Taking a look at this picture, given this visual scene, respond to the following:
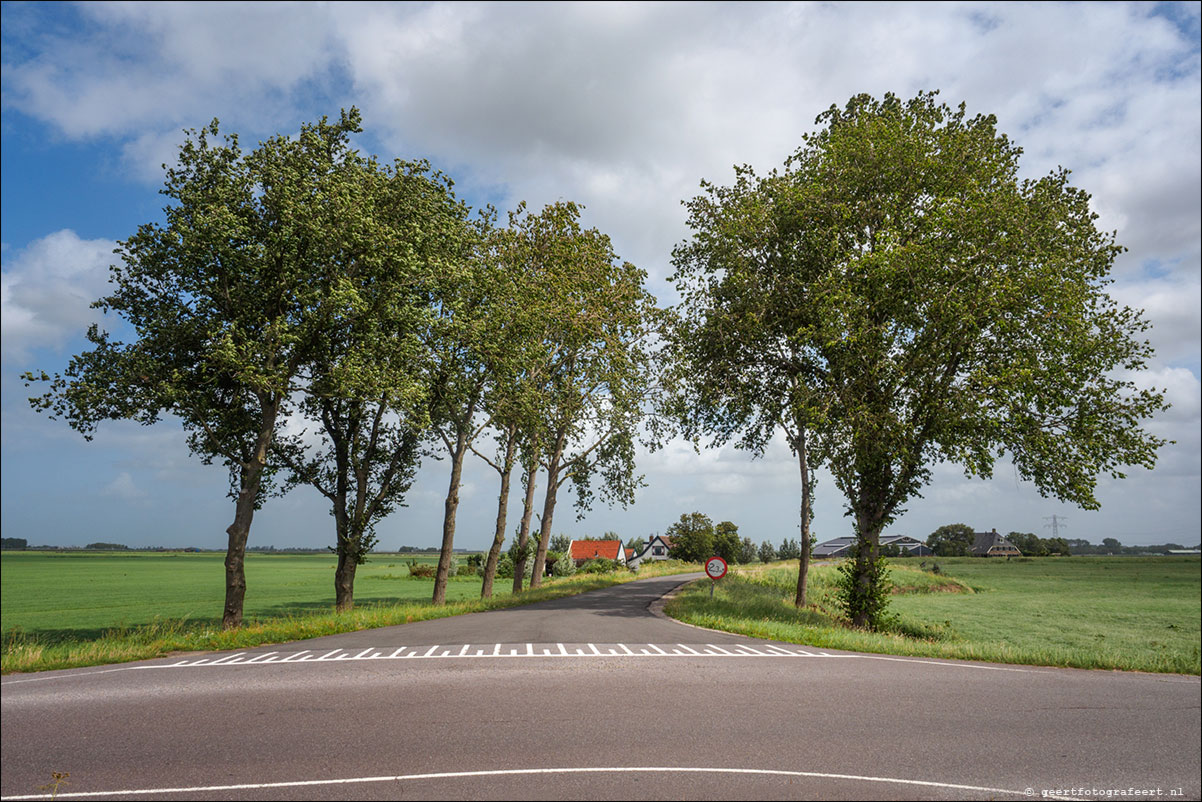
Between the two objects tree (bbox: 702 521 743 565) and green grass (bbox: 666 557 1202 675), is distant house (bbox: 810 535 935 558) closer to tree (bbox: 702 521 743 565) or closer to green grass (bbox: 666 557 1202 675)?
tree (bbox: 702 521 743 565)

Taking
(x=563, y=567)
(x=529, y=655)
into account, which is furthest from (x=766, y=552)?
(x=529, y=655)

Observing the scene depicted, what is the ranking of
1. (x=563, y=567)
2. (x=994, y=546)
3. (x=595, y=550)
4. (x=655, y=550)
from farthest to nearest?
1. (x=655, y=550)
2. (x=595, y=550)
3. (x=563, y=567)
4. (x=994, y=546)

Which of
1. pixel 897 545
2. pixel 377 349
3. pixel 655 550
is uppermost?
pixel 377 349

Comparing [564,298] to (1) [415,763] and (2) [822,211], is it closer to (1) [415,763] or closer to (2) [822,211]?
(2) [822,211]

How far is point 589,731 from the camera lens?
828 cm

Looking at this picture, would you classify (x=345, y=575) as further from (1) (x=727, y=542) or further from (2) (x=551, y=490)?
(1) (x=727, y=542)

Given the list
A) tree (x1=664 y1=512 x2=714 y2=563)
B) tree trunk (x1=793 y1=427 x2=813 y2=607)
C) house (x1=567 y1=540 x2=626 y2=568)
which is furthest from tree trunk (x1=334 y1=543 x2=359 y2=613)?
house (x1=567 y1=540 x2=626 y2=568)

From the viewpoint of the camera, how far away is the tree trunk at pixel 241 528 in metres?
19.8

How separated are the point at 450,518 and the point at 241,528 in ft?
28.1

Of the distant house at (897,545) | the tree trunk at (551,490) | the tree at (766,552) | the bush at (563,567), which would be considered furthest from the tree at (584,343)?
the tree at (766,552)

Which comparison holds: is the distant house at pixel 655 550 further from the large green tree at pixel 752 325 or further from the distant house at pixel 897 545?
the large green tree at pixel 752 325

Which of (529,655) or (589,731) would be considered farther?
(529,655)

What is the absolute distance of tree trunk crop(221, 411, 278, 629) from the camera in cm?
1981

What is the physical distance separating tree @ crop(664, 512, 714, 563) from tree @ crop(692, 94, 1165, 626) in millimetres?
76352
